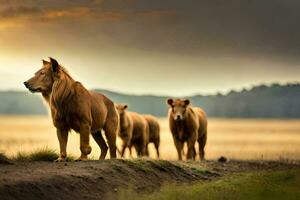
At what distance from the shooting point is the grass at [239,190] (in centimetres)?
1546

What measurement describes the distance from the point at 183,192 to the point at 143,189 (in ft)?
5.44

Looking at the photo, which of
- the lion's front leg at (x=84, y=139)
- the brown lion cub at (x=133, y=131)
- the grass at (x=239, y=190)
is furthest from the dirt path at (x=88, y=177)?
the brown lion cub at (x=133, y=131)

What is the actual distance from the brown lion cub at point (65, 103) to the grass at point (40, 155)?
66 cm

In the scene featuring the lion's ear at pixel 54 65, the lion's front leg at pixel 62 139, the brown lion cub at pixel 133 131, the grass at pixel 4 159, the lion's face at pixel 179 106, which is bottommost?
→ the grass at pixel 4 159

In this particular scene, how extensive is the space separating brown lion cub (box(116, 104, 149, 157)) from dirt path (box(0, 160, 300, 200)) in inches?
343

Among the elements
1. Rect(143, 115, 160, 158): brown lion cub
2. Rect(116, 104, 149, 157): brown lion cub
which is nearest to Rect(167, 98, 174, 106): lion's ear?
Rect(116, 104, 149, 157): brown lion cub

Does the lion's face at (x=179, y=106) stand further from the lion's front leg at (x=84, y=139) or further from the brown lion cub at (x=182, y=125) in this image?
the lion's front leg at (x=84, y=139)

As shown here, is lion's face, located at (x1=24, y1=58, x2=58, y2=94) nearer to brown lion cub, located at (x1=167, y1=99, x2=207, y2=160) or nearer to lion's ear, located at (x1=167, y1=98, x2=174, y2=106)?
brown lion cub, located at (x1=167, y1=99, x2=207, y2=160)

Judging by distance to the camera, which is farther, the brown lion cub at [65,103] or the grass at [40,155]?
the grass at [40,155]

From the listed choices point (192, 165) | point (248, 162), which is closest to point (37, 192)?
point (192, 165)

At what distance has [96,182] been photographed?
1627 centimetres

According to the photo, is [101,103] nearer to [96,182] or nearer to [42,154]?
[42,154]

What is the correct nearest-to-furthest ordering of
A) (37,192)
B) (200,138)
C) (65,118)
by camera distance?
(37,192)
(65,118)
(200,138)

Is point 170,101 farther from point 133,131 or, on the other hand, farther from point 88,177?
point 88,177
